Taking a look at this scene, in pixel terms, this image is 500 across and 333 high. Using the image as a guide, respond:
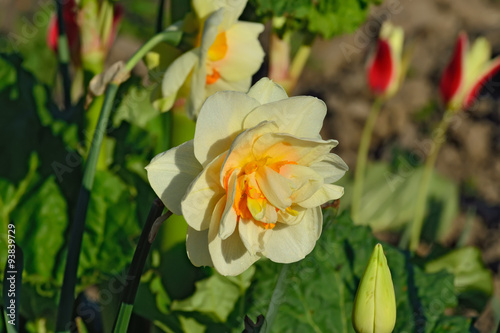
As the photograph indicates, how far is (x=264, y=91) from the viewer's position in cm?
65

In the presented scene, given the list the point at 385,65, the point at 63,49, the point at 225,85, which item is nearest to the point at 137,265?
the point at 225,85

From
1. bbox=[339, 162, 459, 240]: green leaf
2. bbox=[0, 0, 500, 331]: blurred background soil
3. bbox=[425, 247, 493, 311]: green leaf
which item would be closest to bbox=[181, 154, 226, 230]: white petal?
bbox=[425, 247, 493, 311]: green leaf

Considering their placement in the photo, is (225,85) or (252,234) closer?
(252,234)

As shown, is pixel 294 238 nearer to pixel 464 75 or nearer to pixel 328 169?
pixel 328 169

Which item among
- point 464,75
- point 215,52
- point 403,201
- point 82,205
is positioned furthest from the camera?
point 403,201

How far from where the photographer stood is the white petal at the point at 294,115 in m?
0.59

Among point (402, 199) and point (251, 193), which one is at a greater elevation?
point (251, 193)

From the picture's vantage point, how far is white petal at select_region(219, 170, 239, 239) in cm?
57

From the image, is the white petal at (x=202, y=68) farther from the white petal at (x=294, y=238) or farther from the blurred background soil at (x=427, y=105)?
the blurred background soil at (x=427, y=105)

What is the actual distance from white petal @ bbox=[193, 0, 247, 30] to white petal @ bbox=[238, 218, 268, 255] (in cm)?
31

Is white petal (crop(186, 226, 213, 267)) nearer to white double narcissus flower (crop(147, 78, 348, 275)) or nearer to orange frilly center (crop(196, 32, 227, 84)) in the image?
white double narcissus flower (crop(147, 78, 348, 275))

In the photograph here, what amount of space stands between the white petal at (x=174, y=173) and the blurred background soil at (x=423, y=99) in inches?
47.0

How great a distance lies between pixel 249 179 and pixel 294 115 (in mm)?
78

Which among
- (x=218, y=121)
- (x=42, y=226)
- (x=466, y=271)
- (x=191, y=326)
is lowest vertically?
(x=466, y=271)
